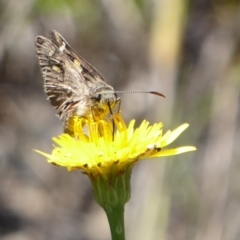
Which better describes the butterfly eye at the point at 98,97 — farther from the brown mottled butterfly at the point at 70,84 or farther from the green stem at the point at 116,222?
the green stem at the point at 116,222

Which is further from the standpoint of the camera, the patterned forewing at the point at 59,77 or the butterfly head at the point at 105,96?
the patterned forewing at the point at 59,77

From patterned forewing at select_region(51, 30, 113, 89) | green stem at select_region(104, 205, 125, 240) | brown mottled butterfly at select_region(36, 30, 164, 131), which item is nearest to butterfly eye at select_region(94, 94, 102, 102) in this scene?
brown mottled butterfly at select_region(36, 30, 164, 131)

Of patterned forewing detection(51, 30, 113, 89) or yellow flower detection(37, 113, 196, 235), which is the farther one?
patterned forewing detection(51, 30, 113, 89)

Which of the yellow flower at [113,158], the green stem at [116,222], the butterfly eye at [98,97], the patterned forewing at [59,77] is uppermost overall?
the patterned forewing at [59,77]

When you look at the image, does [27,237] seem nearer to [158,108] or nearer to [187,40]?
[158,108]

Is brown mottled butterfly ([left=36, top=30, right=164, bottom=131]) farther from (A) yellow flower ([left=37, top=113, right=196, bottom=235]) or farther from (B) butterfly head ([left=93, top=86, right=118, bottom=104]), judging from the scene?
(A) yellow flower ([left=37, top=113, right=196, bottom=235])

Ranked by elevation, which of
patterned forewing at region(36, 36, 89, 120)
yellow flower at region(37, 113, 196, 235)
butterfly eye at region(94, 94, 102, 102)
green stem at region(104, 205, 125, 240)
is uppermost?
patterned forewing at region(36, 36, 89, 120)

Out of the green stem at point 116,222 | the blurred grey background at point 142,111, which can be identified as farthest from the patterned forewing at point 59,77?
the blurred grey background at point 142,111

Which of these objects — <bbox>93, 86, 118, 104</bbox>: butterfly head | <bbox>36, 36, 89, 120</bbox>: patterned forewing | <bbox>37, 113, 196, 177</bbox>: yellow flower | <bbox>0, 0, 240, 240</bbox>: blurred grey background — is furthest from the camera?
<bbox>0, 0, 240, 240</bbox>: blurred grey background
